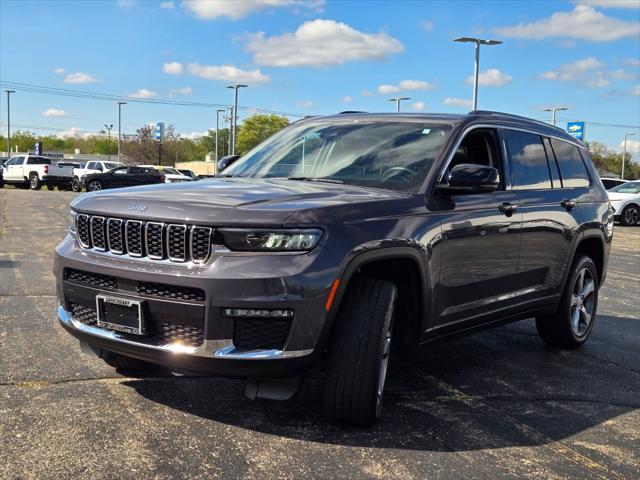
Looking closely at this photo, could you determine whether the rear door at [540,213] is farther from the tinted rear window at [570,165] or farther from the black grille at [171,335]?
the black grille at [171,335]

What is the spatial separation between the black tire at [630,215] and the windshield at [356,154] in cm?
2094

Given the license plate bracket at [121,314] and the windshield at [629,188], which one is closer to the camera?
the license plate bracket at [121,314]

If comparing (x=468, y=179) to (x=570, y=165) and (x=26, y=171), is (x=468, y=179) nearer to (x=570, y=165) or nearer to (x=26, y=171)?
(x=570, y=165)

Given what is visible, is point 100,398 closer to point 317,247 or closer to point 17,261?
point 317,247

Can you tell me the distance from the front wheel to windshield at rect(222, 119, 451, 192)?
2096 cm

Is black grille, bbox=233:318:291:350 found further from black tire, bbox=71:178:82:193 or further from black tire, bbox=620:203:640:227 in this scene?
black tire, bbox=71:178:82:193


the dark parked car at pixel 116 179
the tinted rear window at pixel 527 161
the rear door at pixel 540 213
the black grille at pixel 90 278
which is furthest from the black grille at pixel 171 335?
the dark parked car at pixel 116 179

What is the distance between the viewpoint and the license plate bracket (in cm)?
334

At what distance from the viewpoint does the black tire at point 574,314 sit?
5.66 metres

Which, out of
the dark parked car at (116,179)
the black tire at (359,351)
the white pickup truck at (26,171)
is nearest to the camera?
the black tire at (359,351)

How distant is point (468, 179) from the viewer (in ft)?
13.1

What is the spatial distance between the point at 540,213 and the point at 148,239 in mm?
2997

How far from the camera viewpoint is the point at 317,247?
3262mm

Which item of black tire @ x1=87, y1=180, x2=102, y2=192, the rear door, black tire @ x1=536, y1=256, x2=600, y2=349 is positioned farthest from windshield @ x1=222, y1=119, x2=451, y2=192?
black tire @ x1=87, y1=180, x2=102, y2=192
